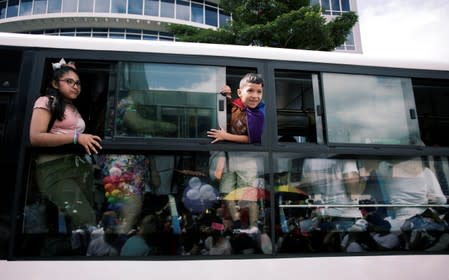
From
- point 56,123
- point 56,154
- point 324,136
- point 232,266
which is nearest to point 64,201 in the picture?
point 56,154

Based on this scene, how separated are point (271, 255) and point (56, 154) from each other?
1.85 m

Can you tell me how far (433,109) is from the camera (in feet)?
10.2

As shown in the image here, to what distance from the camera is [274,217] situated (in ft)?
8.65

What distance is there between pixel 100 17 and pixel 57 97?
22158mm

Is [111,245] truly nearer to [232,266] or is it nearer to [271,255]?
[232,266]

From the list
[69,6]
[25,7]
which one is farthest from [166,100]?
[25,7]

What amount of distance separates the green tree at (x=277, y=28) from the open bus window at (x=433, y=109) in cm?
920

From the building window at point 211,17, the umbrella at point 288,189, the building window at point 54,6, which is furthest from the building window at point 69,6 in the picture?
the umbrella at point 288,189

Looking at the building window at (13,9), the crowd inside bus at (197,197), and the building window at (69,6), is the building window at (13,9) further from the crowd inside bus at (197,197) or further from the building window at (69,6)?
the crowd inside bus at (197,197)

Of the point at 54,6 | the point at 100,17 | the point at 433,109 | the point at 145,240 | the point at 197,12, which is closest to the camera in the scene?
the point at 145,240

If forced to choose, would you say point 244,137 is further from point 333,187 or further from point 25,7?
point 25,7

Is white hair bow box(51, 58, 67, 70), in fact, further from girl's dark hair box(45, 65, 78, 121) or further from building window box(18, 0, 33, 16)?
building window box(18, 0, 33, 16)

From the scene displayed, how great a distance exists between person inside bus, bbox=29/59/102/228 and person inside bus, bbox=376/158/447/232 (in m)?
2.44

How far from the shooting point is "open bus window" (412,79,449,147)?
3.03 m
